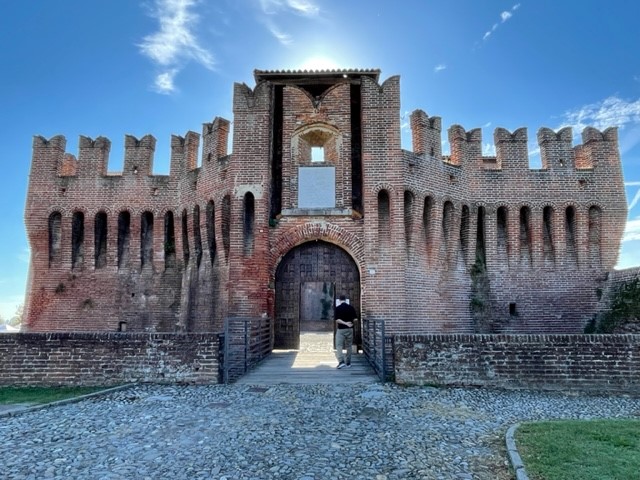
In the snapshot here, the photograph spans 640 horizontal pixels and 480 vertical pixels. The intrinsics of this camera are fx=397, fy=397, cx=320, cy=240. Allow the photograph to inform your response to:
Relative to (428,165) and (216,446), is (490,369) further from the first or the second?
(428,165)

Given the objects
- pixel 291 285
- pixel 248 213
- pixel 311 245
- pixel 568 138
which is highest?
pixel 568 138

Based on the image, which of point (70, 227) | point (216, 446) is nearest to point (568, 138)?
point (216, 446)

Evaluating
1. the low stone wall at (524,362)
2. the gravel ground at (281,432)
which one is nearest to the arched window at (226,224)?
the gravel ground at (281,432)

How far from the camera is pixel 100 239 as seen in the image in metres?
16.8

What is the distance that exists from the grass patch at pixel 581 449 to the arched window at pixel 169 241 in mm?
13952

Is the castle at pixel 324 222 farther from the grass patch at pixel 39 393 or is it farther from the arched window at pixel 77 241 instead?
the grass patch at pixel 39 393

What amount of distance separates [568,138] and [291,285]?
42.5ft

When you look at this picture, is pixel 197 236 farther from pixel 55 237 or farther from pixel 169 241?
pixel 55 237

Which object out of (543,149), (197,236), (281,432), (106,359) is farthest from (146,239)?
(543,149)

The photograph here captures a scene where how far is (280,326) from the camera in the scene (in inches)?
527

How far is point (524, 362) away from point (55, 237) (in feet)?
58.5

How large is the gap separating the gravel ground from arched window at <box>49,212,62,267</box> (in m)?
11.0

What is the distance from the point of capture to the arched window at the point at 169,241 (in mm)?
16188

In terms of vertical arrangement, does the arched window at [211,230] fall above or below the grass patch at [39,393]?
above
